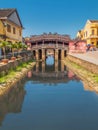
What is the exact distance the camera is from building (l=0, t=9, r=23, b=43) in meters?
38.4

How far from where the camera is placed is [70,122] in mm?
11992

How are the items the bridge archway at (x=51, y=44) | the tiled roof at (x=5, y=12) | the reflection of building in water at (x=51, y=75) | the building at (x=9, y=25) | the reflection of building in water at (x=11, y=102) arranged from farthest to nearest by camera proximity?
the bridge archway at (x=51, y=44) → the tiled roof at (x=5, y=12) → the building at (x=9, y=25) → the reflection of building in water at (x=51, y=75) → the reflection of building in water at (x=11, y=102)

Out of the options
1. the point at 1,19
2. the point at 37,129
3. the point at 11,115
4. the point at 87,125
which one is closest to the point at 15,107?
the point at 11,115

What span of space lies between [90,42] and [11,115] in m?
54.8

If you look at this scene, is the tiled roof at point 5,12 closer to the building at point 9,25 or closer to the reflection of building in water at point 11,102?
the building at point 9,25

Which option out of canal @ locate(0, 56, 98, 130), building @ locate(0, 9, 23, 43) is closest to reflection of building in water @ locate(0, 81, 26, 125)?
canal @ locate(0, 56, 98, 130)

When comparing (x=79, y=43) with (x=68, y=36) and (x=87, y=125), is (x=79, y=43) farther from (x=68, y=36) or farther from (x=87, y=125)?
(x=87, y=125)

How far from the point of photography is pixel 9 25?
4150 centimetres

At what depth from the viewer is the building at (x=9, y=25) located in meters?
38.4

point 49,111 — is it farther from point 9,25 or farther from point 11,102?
point 9,25

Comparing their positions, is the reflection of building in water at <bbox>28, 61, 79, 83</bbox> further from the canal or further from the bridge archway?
the bridge archway

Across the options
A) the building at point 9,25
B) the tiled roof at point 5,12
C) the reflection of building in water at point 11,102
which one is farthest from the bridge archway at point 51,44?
the reflection of building in water at point 11,102

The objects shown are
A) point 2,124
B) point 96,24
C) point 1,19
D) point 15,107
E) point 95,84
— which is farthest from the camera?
point 96,24

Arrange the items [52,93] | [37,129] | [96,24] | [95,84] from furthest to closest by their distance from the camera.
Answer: [96,24]
[95,84]
[52,93]
[37,129]
